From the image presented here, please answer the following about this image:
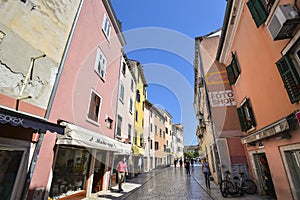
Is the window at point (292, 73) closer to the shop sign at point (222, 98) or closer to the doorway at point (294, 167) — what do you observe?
the doorway at point (294, 167)

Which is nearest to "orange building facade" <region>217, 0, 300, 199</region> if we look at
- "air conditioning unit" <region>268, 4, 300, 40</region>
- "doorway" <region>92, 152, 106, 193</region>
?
"air conditioning unit" <region>268, 4, 300, 40</region>

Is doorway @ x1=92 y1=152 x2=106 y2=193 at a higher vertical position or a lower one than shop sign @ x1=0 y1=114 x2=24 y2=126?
lower

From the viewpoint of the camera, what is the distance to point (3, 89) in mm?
4105

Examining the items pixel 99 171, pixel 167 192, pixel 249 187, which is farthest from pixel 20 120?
pixel 249 187

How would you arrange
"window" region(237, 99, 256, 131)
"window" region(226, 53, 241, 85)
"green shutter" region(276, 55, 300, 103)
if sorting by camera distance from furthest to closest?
"window" region(226, 53, 241, 85), "window" region(237, 99, 256, 131), "green shutter" region(276, 55, 300, 103)

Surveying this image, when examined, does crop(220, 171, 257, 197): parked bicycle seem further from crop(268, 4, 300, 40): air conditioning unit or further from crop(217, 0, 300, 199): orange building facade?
crop(268, 4, 300, 40): air conditioning unit

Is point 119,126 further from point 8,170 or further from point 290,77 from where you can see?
point 290,77

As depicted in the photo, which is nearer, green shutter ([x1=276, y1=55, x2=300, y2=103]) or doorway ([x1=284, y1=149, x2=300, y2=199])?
green shutter ([x1=276, y1=55, x2=300, y2=103])

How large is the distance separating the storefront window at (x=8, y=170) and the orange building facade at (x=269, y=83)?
7670 mm

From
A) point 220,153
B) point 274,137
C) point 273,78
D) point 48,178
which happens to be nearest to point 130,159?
point 220,153

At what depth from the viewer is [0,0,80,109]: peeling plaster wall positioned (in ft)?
14.3

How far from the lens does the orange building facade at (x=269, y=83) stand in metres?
4.12

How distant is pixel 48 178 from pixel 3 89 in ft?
11.4

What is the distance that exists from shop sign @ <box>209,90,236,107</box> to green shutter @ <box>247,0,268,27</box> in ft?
17.3
